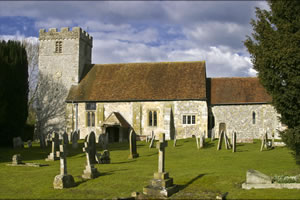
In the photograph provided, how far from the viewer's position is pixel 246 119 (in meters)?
33.8

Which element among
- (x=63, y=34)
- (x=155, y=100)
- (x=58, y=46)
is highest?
(x=63, y=34)

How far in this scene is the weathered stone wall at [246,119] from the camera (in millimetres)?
33250

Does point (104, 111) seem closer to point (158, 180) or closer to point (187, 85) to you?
point (187, 85)

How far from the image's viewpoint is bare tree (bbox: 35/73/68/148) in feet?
124

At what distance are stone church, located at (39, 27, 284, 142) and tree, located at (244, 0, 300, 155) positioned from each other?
742 inches

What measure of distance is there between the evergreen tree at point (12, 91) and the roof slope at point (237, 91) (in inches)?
741

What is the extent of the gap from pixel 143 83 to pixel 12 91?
45.4 ft

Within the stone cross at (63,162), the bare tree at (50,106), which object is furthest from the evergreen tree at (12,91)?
the stone cross at (63,162)

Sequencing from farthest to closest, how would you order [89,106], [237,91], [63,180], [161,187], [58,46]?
[58,46]
[89,106]
[237,91]
[63,180]
[161,187]

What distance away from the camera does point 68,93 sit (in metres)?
37.3

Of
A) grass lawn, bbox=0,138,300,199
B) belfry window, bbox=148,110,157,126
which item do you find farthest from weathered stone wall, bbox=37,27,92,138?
grass lawn, bbox=0,138,300,199

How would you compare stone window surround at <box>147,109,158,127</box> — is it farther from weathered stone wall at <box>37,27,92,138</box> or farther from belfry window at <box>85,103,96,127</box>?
weathered stone wall at <box>37,27,92,138</box>

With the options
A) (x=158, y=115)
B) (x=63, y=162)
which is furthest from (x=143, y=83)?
(x=63, y=162)

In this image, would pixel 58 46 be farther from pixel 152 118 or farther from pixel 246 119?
pixel 246 119
